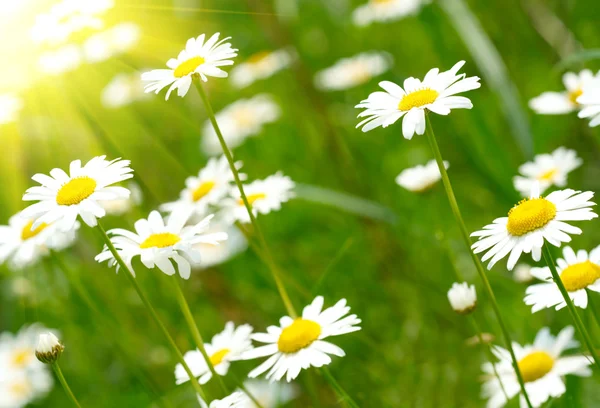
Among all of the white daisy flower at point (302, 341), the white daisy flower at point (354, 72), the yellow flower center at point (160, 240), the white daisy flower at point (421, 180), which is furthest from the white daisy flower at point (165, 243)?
the white daisy flower at point (354, 72)

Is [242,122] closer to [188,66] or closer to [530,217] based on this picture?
[188,66]

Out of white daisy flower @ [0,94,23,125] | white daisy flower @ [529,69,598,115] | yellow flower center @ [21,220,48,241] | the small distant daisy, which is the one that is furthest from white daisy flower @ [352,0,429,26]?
yellow flower center @ [21,220,48,241]

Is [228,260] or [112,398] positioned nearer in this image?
[112,398]

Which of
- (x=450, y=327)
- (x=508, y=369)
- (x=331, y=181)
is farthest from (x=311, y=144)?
(x=508, y=369)

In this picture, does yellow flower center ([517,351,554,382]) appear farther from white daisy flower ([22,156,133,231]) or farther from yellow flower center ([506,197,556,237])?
white daisy flower ([22,156,133,231])

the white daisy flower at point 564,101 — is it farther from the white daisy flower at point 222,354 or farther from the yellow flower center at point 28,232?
the yellow flower center at point 28,232

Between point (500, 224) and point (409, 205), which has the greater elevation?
point (409, 205)

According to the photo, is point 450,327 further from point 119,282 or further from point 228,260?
point 119,282
